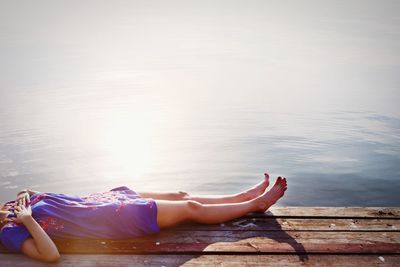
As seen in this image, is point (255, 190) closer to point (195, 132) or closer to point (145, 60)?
point (195, 132)

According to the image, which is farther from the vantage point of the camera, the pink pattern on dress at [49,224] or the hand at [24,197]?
the hand at [24,197]

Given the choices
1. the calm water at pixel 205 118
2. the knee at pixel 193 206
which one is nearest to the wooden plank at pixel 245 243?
the knee at pixel 193 206

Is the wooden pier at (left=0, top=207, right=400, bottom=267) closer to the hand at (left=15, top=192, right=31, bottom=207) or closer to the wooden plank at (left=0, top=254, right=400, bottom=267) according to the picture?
the wooden plank at (left=0, top=254, right=400, bottom=267)

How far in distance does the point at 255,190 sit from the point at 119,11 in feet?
245

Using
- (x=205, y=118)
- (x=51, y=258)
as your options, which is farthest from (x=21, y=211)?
(x=205, y=118)

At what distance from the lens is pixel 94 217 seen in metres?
3.90

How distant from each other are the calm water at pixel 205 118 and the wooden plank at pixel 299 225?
3.70 metres

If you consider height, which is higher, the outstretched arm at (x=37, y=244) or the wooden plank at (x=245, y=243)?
the outstretched arm at (x=37, y=244)

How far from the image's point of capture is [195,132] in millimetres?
12516

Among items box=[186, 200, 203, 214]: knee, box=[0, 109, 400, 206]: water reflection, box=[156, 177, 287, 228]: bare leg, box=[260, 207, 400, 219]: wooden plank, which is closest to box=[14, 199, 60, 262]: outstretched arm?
box=[156, 177, 287, 228]: bare leg

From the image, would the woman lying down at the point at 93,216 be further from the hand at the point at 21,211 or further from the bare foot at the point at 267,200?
the bare foot at the point at 267,200

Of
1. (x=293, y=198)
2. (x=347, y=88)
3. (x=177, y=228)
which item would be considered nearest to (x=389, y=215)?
(x=177, y=228)

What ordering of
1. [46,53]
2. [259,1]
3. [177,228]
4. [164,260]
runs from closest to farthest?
[164,260] → [177,228] → [46,53] → [259,1]

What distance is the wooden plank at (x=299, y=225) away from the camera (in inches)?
163
